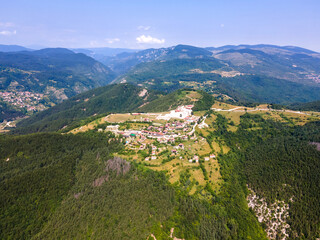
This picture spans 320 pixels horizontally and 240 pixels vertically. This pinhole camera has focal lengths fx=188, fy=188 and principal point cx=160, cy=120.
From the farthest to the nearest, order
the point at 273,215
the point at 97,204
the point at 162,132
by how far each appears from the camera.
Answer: the point at 162,132 < the point at 273,215 < the point at 97,204

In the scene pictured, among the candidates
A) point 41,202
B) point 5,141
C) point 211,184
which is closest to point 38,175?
point 41,202

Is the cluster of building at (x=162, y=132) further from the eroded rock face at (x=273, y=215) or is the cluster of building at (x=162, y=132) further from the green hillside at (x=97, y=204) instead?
the eroded rock face at (x=273, y=215)

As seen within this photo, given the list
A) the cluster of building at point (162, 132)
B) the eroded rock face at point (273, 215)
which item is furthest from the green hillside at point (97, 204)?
the cluster of building at point (162, 132)

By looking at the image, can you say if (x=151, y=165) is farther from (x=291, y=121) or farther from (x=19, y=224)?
(x=291, y=121)

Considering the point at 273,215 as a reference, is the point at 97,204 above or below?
above

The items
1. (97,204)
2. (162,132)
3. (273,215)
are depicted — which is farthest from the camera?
(162,132)

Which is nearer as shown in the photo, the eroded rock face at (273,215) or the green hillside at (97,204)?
the green hillside at (97,204)

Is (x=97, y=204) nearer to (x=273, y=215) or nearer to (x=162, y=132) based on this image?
(x=162, y=132)

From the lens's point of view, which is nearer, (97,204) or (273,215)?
(97,204)

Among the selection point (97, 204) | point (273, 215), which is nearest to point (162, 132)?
point (97, 204)
